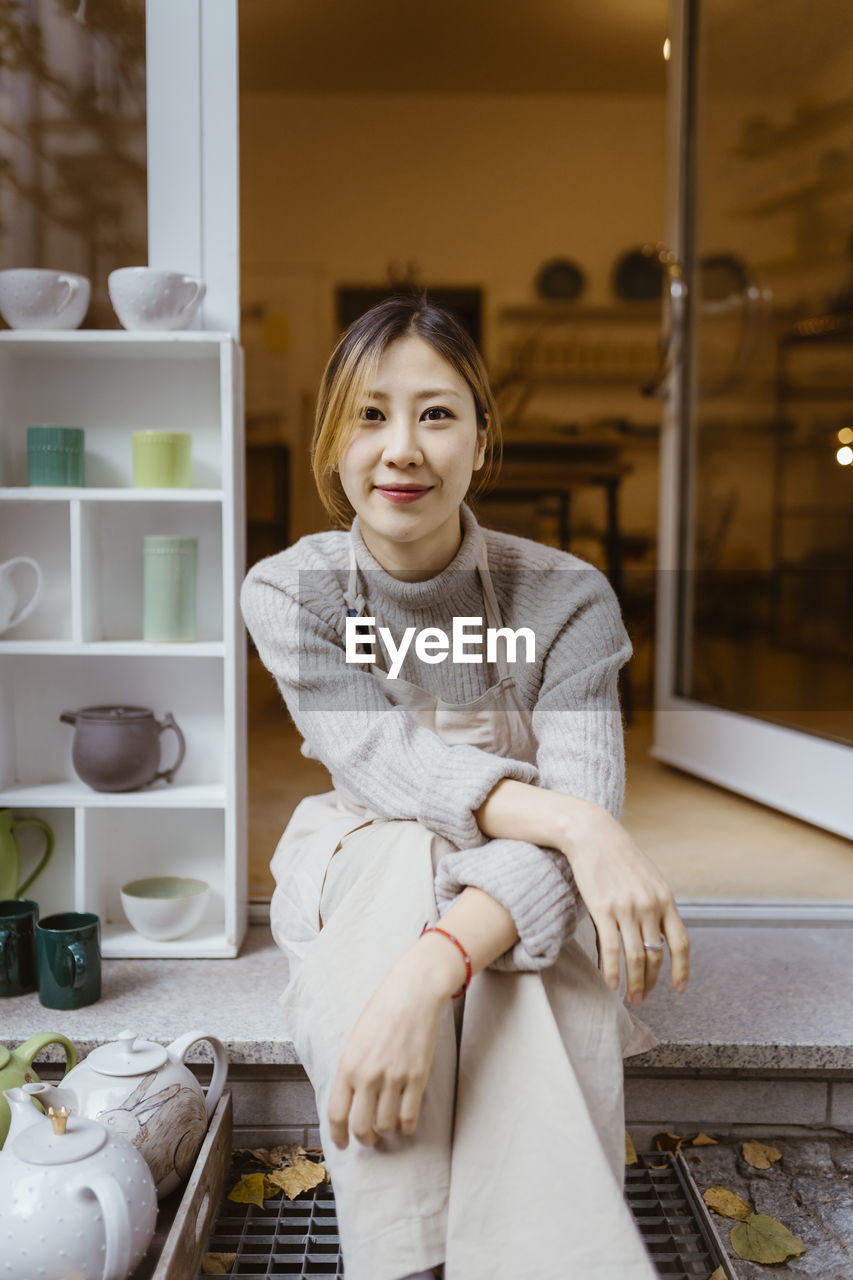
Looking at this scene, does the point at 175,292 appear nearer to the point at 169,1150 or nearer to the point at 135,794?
the point at 135,794

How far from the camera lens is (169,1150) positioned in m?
1.14

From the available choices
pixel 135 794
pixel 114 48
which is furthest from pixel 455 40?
pixel 135 794

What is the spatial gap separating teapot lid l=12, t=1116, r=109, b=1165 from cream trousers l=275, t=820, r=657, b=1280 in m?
0.21

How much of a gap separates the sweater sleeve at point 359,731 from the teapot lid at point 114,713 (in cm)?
41

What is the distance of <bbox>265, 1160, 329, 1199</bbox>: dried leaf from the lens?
4.38 ft

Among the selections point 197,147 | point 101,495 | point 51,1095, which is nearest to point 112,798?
point 101,495

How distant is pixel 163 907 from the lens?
1.65 meters

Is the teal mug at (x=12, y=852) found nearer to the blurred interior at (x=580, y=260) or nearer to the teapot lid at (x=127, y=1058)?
the blurred interior at (x=580, y=260)

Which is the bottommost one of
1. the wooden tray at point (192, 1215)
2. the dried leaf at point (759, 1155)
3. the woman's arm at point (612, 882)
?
the dried leaf at point (759, 1155)

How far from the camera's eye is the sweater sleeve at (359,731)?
1.09 metres

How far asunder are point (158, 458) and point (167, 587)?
0.19 metres

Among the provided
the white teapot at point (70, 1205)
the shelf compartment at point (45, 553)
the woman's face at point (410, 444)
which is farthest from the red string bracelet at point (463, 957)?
the shelf compartment at point (45, 553)

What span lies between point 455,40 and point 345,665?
355 centimetres

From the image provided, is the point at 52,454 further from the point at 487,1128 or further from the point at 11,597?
the point at 487,1128
